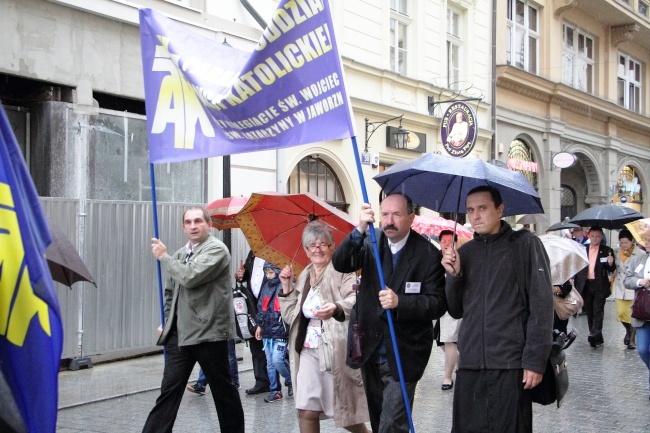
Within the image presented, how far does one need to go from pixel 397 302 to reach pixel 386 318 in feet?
0.91

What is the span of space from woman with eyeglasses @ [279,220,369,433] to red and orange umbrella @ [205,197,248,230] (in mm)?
3285

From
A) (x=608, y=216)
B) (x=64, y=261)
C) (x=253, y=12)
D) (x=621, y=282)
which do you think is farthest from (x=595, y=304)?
(x=64, y=261)

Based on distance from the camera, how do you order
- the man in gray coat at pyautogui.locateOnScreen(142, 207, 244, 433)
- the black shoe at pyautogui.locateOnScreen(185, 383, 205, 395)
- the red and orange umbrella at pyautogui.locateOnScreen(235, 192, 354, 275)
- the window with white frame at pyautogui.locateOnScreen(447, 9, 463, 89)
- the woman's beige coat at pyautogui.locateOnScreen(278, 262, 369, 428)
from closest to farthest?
the woman's beige coat at pyautogui.locateOnScreen(278, 262, 369, 428), the man in gray coat at pyautogui.locateOnScreen(142, 207, 244, 433), the red and orange umbrella at pyautogui.locateOnScreen(235, 192, 354, 275), the black shoe at pyautogui.locateOnScreen(185, 383, 205, 395), the window with white frame at pyautogui.locateOnScreen(447, 9, 463, 89)

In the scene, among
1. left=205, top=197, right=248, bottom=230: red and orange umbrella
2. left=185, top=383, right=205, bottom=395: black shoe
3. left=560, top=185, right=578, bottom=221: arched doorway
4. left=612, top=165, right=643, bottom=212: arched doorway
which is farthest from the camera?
left=612, top=165, right=643, bottom=212: arched doorway

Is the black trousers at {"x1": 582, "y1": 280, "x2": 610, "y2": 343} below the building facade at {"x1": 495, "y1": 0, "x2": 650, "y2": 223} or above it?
below

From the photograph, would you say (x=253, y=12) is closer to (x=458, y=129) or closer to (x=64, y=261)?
(x=458, y=129)

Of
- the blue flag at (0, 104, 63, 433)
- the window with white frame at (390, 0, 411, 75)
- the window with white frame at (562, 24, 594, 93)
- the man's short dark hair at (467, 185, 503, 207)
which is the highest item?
the window with white frame at (562, 24, 594, 93)

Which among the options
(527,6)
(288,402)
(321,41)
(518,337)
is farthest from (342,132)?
(527,6)

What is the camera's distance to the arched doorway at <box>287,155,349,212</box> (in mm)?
16016

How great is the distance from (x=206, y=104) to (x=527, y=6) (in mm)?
21123

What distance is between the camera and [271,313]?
28.5ft

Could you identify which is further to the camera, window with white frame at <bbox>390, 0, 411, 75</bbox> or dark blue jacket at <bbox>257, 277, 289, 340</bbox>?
window with white frame at <bbox>390, 0, 411, 75</bbox>

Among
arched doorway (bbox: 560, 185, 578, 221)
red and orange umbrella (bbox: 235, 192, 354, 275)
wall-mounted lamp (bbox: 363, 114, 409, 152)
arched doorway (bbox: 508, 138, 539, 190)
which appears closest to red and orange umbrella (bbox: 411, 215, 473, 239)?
red and orange umbrella (bbox: 235, 192, 354, 275)

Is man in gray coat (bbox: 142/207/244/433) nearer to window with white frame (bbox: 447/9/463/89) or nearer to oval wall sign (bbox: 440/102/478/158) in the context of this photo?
oval wall sign (bbox: 440/102/478/158)
